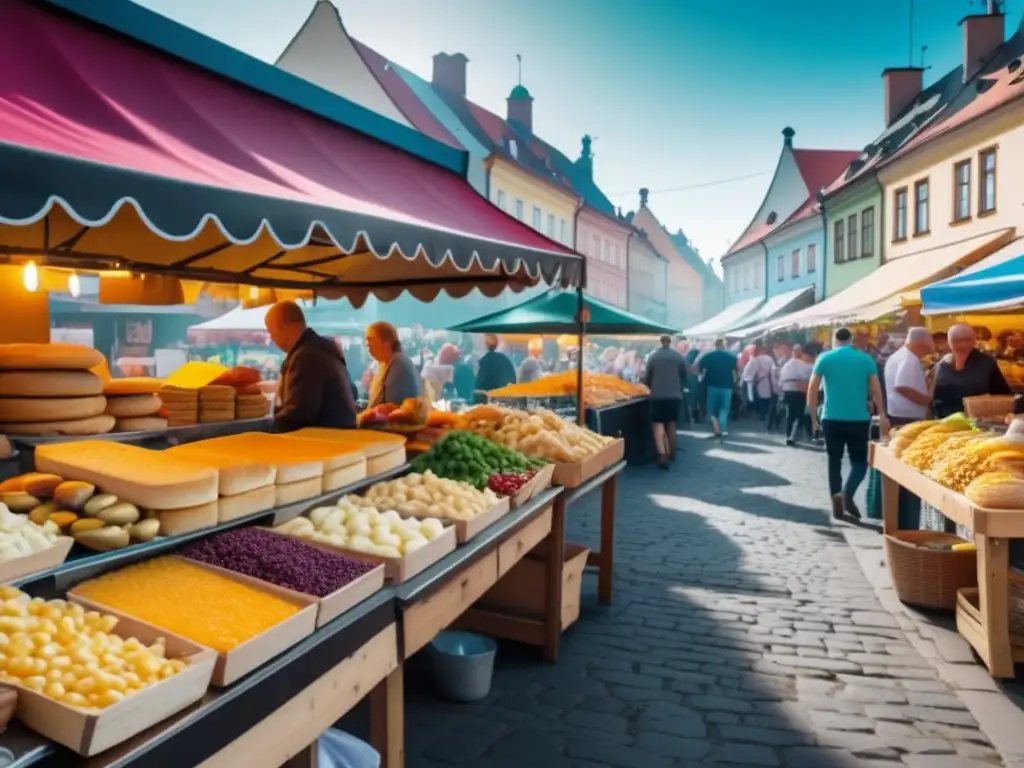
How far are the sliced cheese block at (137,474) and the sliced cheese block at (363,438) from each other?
1.05 meters

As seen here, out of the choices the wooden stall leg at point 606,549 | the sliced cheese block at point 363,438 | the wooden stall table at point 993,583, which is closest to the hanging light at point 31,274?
the sliced cheese block at point 363,438

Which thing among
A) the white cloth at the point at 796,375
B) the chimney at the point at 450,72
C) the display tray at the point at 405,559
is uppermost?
the chimney at the point at 450,72

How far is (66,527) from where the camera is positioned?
2.70m

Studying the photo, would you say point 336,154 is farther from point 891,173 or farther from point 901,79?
point 901,79

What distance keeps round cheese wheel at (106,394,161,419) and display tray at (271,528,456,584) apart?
2903 mm

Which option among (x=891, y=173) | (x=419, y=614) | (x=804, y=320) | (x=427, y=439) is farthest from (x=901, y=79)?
(x=419, y=614)

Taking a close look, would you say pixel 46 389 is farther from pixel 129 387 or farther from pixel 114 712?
pixel 114 712

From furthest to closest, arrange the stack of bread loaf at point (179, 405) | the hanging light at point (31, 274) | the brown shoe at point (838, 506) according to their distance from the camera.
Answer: the brown shoe at point (838, 506)
the stack of bread loaf at point (179, 405)
the hanging light at point (31, 274)

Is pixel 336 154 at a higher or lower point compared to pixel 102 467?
higher

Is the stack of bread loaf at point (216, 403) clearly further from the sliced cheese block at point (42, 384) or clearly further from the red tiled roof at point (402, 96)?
A: the red tiled roof at point (402, 96)

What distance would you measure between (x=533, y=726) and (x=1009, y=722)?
2.41 m

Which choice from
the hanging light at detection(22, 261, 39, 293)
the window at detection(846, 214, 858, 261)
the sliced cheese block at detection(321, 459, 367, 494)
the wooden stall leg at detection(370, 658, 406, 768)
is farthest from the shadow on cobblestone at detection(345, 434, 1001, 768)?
the window at detection(846, 214, 858, 261)

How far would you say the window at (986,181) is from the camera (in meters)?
18.7

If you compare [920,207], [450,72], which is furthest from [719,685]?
[450,72]
